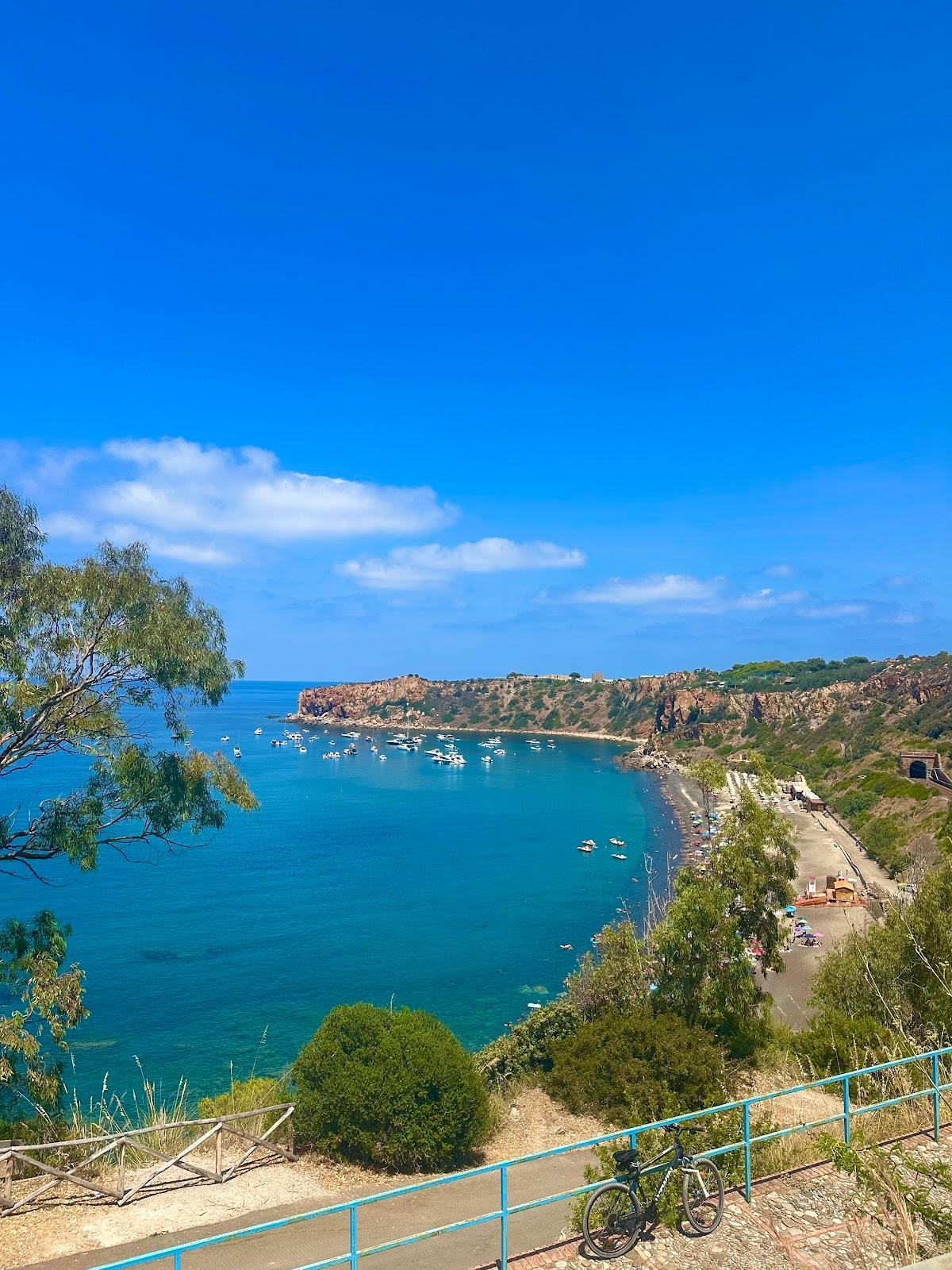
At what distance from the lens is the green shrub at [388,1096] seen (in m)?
11.7

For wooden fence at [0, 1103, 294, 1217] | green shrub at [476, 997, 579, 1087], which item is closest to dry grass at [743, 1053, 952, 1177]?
green shrub at [476, 997, 579, 1087]

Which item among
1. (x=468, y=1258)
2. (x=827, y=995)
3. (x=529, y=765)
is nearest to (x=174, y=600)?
(x=468, y=1258)

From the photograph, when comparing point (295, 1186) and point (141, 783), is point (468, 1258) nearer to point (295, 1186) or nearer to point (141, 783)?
point (295, 1186)

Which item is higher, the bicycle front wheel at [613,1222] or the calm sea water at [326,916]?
the bicycle front wheel at [613,1222]

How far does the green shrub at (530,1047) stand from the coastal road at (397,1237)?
25.2 feet

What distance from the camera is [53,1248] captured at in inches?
354

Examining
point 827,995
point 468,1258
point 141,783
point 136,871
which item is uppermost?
point 141,783

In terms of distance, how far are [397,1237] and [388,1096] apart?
3.02 metres

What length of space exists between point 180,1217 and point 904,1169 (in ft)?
26.4

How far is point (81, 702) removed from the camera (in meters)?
12.7

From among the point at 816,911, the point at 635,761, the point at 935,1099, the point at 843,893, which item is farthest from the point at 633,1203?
the point at 635,761

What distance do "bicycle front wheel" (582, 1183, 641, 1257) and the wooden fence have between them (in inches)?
220

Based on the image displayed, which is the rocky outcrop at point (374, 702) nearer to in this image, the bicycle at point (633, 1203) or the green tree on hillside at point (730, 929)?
the green tree on hillside at point (730, 929)

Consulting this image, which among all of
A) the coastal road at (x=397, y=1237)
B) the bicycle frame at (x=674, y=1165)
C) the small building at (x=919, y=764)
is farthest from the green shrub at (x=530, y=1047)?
the small building at (x=919, y=764)
